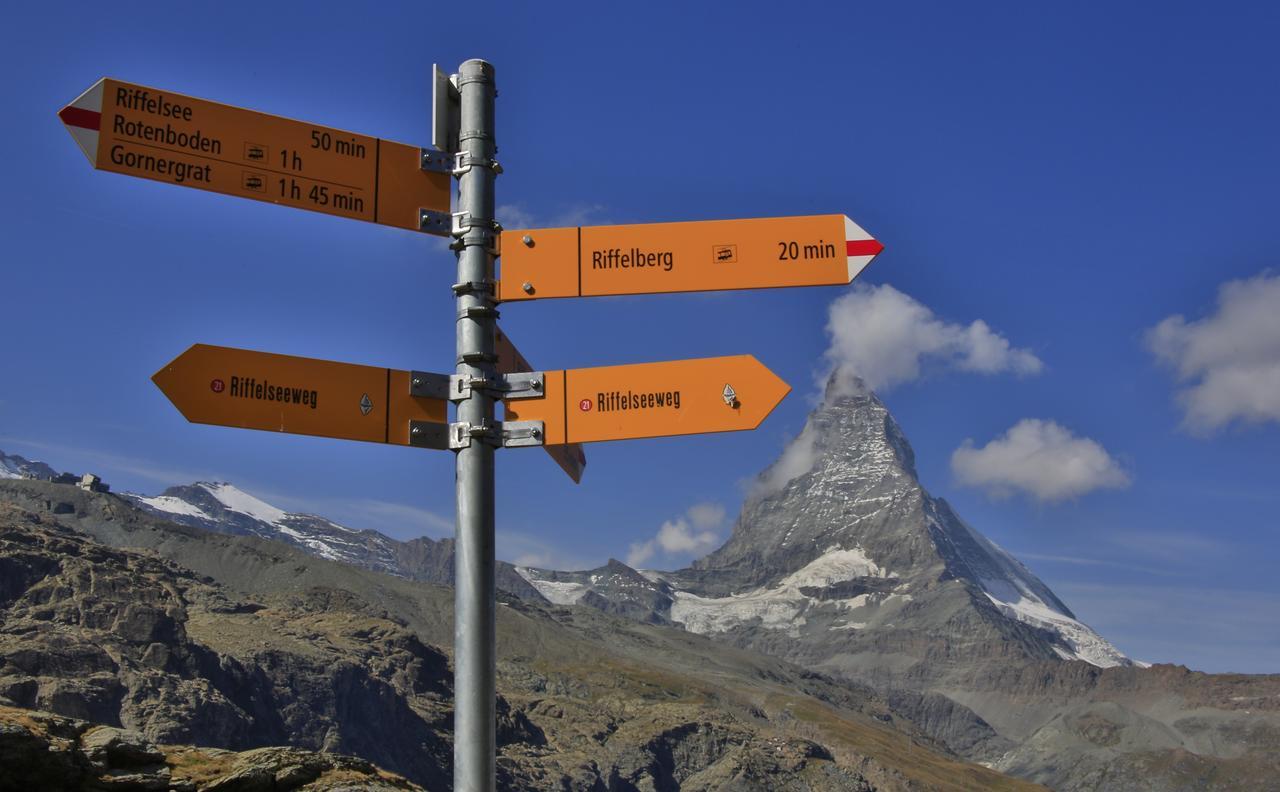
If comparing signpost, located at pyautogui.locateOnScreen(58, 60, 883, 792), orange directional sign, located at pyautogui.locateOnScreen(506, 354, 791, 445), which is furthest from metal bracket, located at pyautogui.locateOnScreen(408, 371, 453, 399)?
orange directional sign, located at pyautogui.locateOnScreen(506, 354, 791, 445)

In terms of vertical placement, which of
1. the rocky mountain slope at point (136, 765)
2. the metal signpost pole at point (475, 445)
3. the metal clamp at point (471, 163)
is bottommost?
the rocky mountain slope at point (136, 765)

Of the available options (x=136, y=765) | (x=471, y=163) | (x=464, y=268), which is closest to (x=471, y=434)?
(x=464, y=268)

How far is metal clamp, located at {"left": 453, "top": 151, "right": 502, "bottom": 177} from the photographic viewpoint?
8750 millimetres

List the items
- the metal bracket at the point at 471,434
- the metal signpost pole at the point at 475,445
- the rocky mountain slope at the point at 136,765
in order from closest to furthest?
the metal signpost pole at the point at 475,445 < the metal bracket at the point at 471,434 < the rocky mountain slope at the point at 136,765

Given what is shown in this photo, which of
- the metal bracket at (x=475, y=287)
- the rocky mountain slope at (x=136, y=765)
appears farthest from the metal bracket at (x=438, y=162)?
the rocky mountain slope at (x=136, y=765)

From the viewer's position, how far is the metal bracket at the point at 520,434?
865cm

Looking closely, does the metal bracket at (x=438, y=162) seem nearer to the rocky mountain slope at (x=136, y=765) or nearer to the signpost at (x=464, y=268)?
the signpost at (x=464, y=268)

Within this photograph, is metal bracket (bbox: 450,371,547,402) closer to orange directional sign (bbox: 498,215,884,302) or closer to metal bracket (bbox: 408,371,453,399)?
metal bracket (bbox: 408,371,453,399)

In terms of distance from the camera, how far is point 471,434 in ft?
27.8

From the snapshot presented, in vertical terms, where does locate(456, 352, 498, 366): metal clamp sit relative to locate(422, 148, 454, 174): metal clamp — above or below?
below

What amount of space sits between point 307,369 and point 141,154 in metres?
1.81

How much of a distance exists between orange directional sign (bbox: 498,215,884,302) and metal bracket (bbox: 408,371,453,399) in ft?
3.23

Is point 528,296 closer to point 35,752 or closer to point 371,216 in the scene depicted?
point 371,216

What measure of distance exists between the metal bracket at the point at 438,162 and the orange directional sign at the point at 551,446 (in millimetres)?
1123
